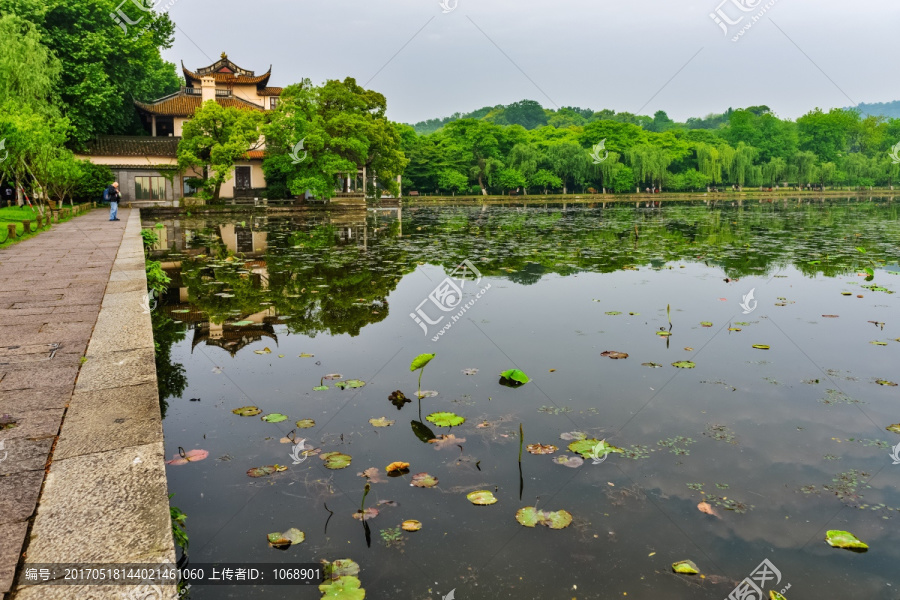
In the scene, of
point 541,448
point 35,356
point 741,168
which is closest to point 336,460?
point 541,448

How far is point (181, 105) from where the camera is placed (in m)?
33.3

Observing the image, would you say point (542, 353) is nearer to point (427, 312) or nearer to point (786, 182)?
point (427, 312)

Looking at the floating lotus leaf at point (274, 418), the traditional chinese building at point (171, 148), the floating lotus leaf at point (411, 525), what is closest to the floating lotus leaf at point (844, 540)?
the floating lotus leaf at point (411, 525)

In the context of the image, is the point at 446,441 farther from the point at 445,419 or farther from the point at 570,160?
the point at 570,160

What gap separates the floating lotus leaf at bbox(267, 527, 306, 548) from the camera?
8.27 feet

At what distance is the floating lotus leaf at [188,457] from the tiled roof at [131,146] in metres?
30.6

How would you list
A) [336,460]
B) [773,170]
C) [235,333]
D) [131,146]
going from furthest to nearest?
[773,170]
[131,146]
[235,333]
[336,460]

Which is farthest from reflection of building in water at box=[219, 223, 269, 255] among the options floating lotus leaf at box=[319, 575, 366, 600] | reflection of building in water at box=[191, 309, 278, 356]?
floating lotus leaf at box=[319, 575, 366, 600]

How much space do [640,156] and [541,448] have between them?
53246 millimetres

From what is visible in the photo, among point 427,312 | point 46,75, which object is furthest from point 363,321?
point 46,75

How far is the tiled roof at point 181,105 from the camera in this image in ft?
107

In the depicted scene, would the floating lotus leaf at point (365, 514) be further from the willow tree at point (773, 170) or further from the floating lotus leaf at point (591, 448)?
the willow tree at point (773, 170)

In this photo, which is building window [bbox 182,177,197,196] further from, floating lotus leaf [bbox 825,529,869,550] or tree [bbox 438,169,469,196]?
floating lotus leaf [bbox 825,529,869,550]

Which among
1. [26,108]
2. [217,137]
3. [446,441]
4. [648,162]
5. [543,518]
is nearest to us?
[543,518]
